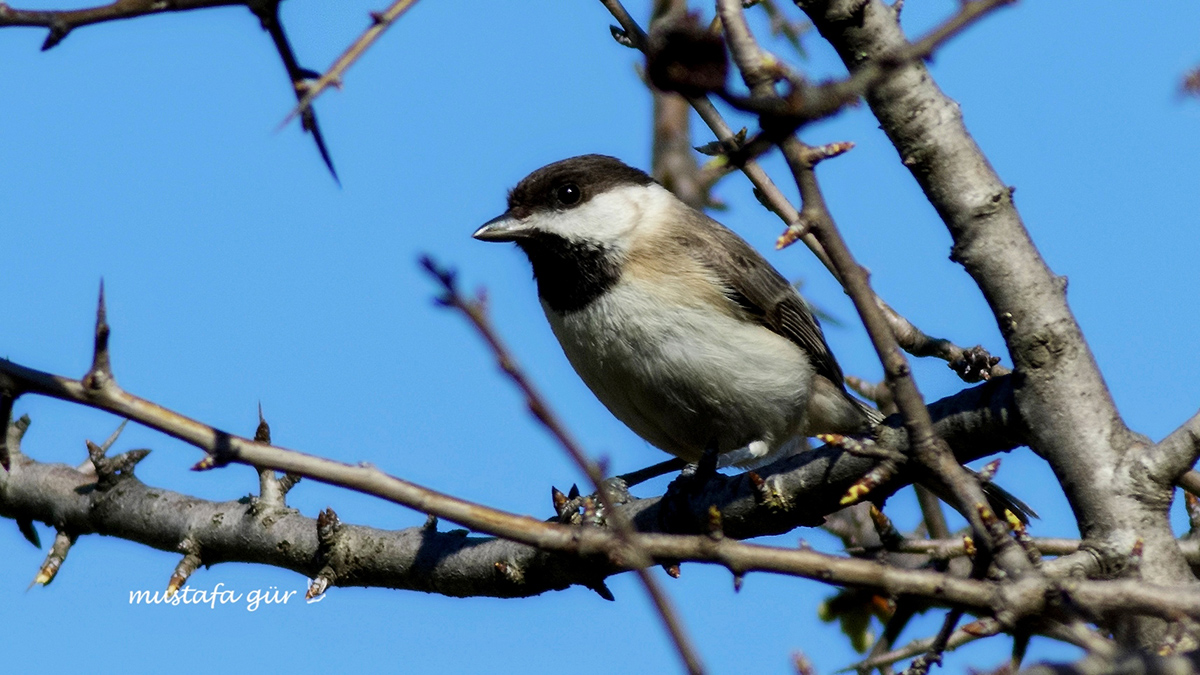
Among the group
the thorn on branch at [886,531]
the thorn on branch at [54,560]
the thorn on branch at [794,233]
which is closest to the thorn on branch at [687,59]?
the thorn on branch at [794,233]

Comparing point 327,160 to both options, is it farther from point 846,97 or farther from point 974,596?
point 974,596

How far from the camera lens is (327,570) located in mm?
4625

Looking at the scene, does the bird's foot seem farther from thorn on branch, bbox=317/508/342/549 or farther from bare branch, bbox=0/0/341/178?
bare branch, bbox=0/0/341/178

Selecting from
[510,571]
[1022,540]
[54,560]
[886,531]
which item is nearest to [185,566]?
[54,560]

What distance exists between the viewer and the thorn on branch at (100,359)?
2.23 meters

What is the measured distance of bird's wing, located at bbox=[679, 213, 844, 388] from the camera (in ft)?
20.2

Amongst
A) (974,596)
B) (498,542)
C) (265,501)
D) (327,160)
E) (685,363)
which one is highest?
(685,363)

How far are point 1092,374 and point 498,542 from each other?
84.9 inches

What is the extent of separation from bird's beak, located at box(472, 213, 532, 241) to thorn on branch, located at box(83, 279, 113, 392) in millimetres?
3932

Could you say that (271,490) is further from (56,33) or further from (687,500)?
(56,33)

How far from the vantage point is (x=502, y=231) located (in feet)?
20.7

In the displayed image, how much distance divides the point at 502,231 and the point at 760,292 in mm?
1356

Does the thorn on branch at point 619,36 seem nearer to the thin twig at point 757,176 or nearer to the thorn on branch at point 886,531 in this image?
the thin twig at point 757,176

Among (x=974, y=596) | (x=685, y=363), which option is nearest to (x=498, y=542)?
(x=685, y=363)
